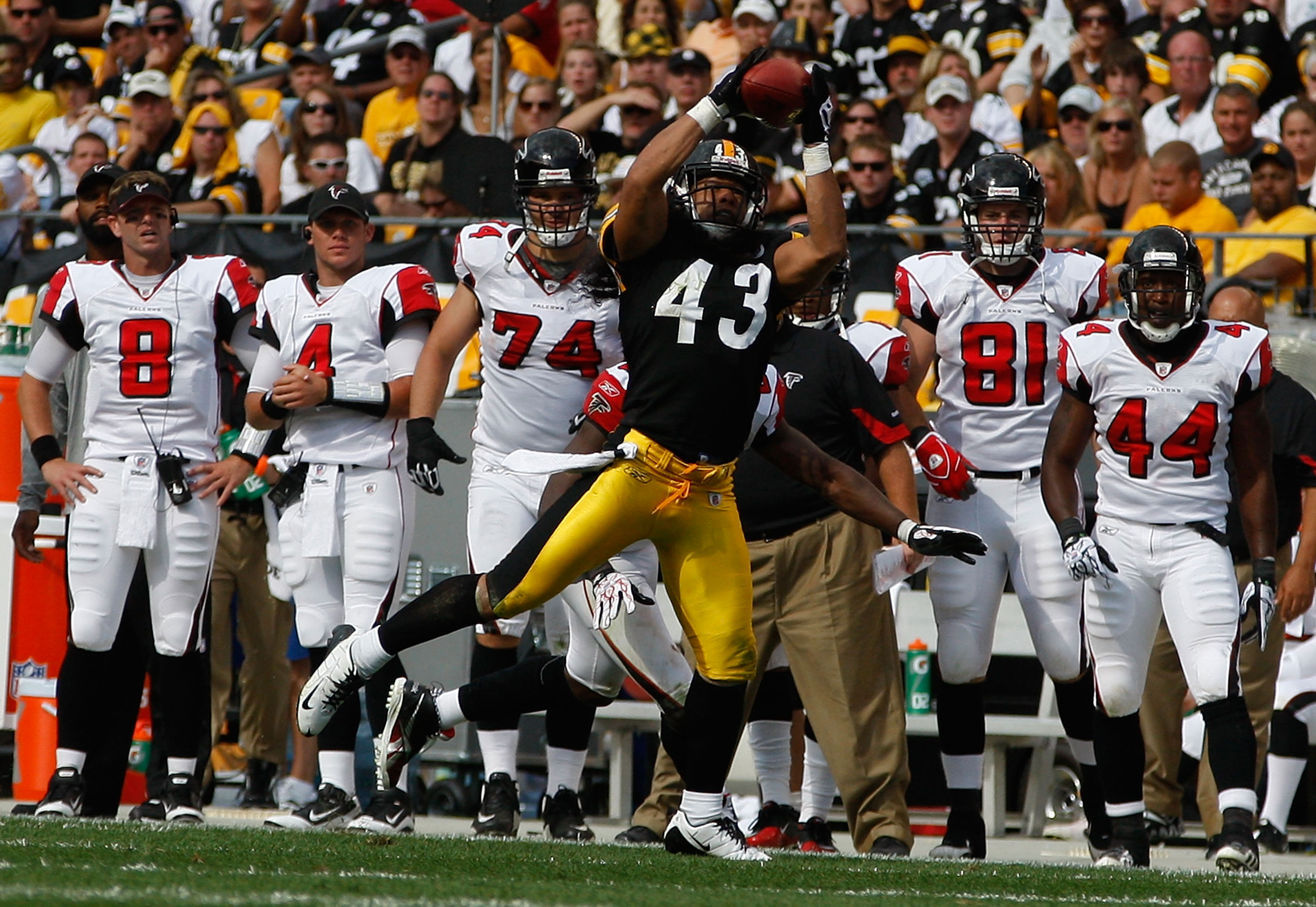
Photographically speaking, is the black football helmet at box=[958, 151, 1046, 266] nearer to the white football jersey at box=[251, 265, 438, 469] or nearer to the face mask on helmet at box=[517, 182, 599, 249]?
the face mask on helmet at box=[517, 182, 599, 249]

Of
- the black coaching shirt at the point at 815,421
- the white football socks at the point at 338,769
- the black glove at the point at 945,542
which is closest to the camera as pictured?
the black glove at the point at 945,542

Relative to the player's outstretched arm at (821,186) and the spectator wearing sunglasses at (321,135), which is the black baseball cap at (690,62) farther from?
the player's outstretched arm at (821,186)

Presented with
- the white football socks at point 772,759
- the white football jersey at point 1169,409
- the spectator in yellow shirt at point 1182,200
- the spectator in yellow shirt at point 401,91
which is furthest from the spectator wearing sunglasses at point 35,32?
the white football jersey at point 1169,409

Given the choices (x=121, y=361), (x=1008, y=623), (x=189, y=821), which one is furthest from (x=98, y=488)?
(x=1008, y=623)

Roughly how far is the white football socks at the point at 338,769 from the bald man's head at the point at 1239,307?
3.45 metres

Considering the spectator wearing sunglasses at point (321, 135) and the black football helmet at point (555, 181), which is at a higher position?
the spectator wearing sunglasses at point (321, 135)

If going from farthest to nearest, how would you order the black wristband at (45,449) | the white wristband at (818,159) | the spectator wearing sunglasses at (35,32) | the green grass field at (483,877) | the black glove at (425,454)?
1. the spectator wearing sunglasses at (35,32)
2. the black wristband at (45,449)
3. the black glove at (425,454)
4. the white wristband at (818,159)
5. the green grass field at (483,877)

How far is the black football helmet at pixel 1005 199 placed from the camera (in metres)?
6.08

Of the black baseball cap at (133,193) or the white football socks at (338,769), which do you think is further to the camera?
the black baseball cap at (133,193)

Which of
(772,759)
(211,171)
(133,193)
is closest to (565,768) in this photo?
(772,759)

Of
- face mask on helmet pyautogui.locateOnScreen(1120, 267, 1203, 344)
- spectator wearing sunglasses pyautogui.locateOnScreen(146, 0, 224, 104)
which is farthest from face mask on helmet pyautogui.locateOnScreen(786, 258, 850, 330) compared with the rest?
spectator wearing sunglasses pyautogui.locateOnScreen(146, 0, 224, 104)

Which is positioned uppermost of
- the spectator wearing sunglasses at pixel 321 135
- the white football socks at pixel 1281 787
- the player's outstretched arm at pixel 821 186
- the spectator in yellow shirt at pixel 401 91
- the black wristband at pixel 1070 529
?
the spectator in yellow shirt at pixel 401 91

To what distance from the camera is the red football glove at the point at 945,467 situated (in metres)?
5.75

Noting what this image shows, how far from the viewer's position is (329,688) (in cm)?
509
